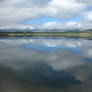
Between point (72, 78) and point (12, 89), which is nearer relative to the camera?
point (12, 89)

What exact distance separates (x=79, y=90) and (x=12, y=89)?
2858 mm

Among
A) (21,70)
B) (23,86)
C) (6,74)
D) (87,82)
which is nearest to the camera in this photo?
(23,86)

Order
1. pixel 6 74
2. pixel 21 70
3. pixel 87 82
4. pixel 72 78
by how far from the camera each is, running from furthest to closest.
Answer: pixel 21 70 → pixel 6 74 → pixel 72 78 → pixel 87 82

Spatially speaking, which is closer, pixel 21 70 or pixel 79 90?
pixel 79 90

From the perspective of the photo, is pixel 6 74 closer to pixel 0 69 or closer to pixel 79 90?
pixel 0 69

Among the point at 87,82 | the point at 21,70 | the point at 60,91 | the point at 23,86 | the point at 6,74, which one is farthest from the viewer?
the point at 21,70

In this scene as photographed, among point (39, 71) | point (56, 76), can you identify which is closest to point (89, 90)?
point (56, 76)

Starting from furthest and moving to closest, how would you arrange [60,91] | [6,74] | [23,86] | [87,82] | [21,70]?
[21,70], [6,74], [87,82], [23,86], [60,91]

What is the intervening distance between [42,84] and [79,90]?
1.74 m

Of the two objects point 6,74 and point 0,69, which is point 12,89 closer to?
point 6,74

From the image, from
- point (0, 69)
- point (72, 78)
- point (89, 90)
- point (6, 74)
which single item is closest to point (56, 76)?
point (72, 78)

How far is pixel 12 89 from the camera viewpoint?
21.8 ft

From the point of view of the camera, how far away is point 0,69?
9750 mm

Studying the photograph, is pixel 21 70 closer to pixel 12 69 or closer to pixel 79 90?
pixel 12 69
